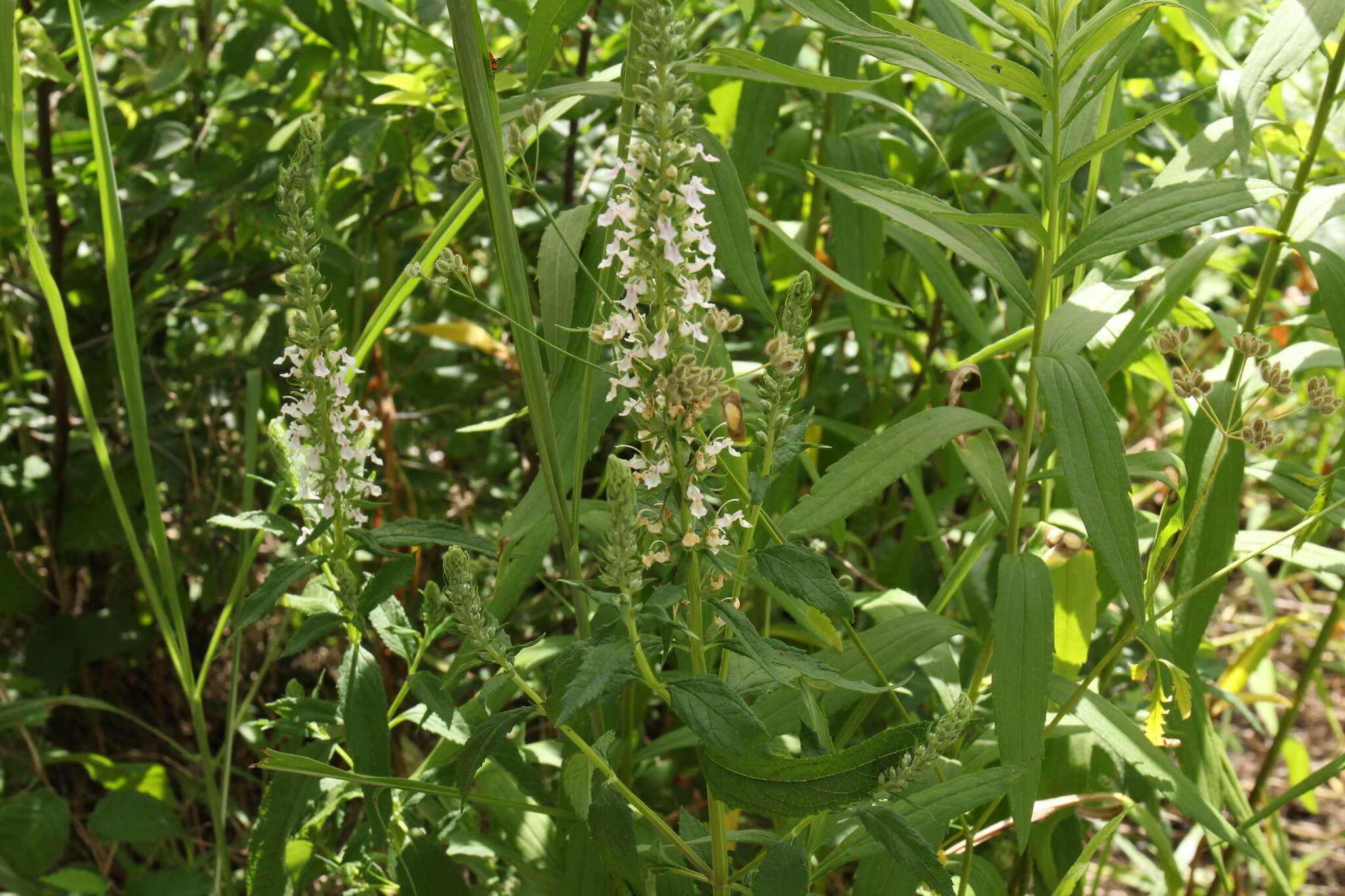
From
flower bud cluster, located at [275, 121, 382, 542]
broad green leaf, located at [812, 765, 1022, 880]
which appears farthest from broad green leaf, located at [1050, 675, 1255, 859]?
flower bud cluster, located at [275, 121, 382, 542]

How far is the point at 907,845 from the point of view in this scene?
→ 2.33ft

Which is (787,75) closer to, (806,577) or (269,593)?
(806,577)

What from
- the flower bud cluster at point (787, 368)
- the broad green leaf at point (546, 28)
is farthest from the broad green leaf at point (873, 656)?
the broad green leaf at point (546, 28)

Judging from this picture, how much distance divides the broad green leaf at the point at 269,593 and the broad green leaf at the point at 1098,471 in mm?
613

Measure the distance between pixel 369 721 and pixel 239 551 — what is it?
873mm

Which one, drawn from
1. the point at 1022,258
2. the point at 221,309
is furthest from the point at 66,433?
the point at 1022,258

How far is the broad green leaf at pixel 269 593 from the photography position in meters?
0.88

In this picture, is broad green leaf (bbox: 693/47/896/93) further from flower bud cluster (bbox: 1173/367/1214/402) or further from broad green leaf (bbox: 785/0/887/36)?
flower bud cluster (bbox: 1173/367/1214/402)

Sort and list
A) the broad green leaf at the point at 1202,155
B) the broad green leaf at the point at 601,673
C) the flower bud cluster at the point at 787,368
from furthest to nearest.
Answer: the broad green leaf at the point at 1202,155 → the flower bud cluster at the point at 787,368 → the broad green leaf at the point at 601,673

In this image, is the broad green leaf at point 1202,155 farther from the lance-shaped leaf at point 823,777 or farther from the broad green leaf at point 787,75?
the lance-shaped leaf at point 823,777

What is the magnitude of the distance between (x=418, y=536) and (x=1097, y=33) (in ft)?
2.22

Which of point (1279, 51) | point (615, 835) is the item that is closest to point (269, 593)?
point (615, 835)

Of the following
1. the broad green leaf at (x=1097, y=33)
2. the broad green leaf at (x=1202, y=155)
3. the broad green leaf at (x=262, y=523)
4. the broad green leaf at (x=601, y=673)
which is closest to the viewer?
the broad green leaf at (x=601, y=673)

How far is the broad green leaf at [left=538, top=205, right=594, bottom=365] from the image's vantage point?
90 cm
